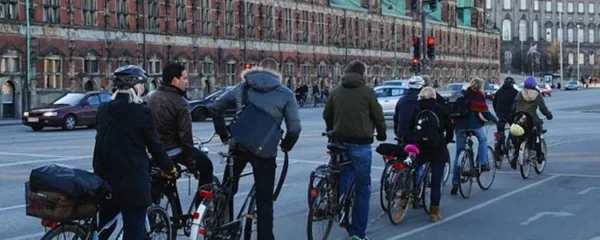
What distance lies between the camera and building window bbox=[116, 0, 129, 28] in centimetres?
5106

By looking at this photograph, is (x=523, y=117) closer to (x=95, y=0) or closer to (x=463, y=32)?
(x=95, y=0)

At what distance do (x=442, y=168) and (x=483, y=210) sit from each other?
1.42 m

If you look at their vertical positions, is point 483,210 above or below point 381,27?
below

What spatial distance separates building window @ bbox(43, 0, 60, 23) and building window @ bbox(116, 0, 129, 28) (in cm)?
437

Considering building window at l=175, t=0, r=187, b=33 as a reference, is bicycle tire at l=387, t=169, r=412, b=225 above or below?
below

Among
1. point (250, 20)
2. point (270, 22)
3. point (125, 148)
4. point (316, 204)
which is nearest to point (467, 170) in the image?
point (316, 204)

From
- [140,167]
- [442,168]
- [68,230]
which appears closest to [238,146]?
[140,167]

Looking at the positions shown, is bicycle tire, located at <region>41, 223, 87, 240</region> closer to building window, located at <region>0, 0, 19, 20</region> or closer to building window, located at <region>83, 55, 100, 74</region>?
building window, located at <region>0, 0, 19, 20</region>

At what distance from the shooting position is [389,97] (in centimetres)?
3659

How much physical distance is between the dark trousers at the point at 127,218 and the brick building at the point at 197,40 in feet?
125

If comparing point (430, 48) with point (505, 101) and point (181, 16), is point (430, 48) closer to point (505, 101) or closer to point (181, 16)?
point (505, 101)

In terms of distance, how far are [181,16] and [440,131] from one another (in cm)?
4595

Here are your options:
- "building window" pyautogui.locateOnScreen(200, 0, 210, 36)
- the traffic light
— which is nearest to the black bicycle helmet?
the traffic light

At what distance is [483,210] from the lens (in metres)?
13.3
